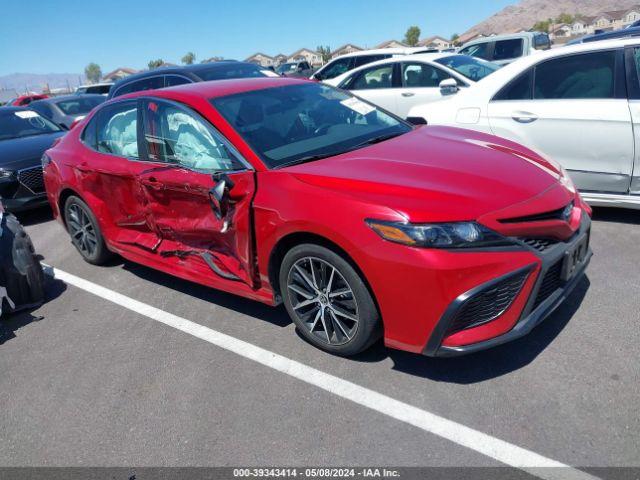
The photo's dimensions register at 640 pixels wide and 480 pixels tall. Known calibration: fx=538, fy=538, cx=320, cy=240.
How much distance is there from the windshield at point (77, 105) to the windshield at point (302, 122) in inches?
422

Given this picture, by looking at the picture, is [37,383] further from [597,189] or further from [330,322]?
[597,189]

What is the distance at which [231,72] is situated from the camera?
9.00m

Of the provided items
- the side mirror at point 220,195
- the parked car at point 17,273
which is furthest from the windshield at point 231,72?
the side mirror at point 220,195

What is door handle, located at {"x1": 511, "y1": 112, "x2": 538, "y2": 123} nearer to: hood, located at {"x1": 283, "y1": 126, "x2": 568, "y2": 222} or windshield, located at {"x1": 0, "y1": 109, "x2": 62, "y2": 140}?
hood, located at {"x1": 283, "y1": 126, "x2": 568, "y2": 222}

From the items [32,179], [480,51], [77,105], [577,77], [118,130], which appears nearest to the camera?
[118,130]

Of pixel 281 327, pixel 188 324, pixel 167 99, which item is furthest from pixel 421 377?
pixel 167 99

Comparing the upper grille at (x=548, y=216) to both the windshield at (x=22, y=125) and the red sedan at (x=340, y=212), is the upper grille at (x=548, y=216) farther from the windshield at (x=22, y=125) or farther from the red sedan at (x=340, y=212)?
the windshield at (x=22, y=125)

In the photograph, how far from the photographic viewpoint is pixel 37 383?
3.41 meters

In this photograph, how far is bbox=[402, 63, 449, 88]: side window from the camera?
8.84 meters

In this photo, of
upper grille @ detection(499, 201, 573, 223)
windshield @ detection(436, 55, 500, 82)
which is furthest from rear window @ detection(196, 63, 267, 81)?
upper grille @ detection(499, 201, 573, 223)

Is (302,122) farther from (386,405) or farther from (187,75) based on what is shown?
(187,75)

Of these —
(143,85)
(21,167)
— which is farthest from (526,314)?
(143,85)

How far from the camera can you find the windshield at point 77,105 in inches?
518

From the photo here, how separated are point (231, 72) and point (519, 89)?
5345mm
